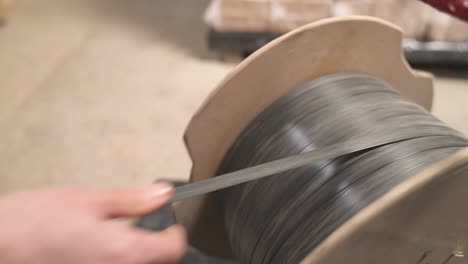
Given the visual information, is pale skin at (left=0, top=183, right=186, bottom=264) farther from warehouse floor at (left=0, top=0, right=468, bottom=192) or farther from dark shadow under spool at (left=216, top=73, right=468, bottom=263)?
warehouse floor at (left=0, top=0, right=468, bottom=192)

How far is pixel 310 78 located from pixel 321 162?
217 millimetres

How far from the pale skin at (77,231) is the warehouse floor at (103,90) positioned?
1.05 metres

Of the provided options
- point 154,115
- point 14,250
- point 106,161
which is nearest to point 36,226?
point 14,250

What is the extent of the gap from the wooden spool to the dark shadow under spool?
3cm

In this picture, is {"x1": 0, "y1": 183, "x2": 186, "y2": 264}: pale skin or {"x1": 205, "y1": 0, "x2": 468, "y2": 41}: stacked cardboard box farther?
{"x1": 205, "y1": 0, "x2": 468, "y2": 41}: stacked cardboard box

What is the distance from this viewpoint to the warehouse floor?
1765 millimetres

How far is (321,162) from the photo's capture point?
876mm

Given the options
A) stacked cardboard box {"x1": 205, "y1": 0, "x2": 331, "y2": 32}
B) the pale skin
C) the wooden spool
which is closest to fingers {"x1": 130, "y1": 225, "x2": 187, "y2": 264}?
the pale skin

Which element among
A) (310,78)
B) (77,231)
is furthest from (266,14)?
(77,231)

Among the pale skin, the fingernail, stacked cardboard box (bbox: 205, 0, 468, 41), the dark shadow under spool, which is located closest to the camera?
the pale skin

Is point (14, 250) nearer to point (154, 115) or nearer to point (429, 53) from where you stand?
point (154, 115)

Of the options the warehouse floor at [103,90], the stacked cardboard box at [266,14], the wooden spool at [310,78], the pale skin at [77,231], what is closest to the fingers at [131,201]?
the pale skin at [77,231]

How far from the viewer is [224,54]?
2.22 m

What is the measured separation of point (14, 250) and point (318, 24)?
644mm
